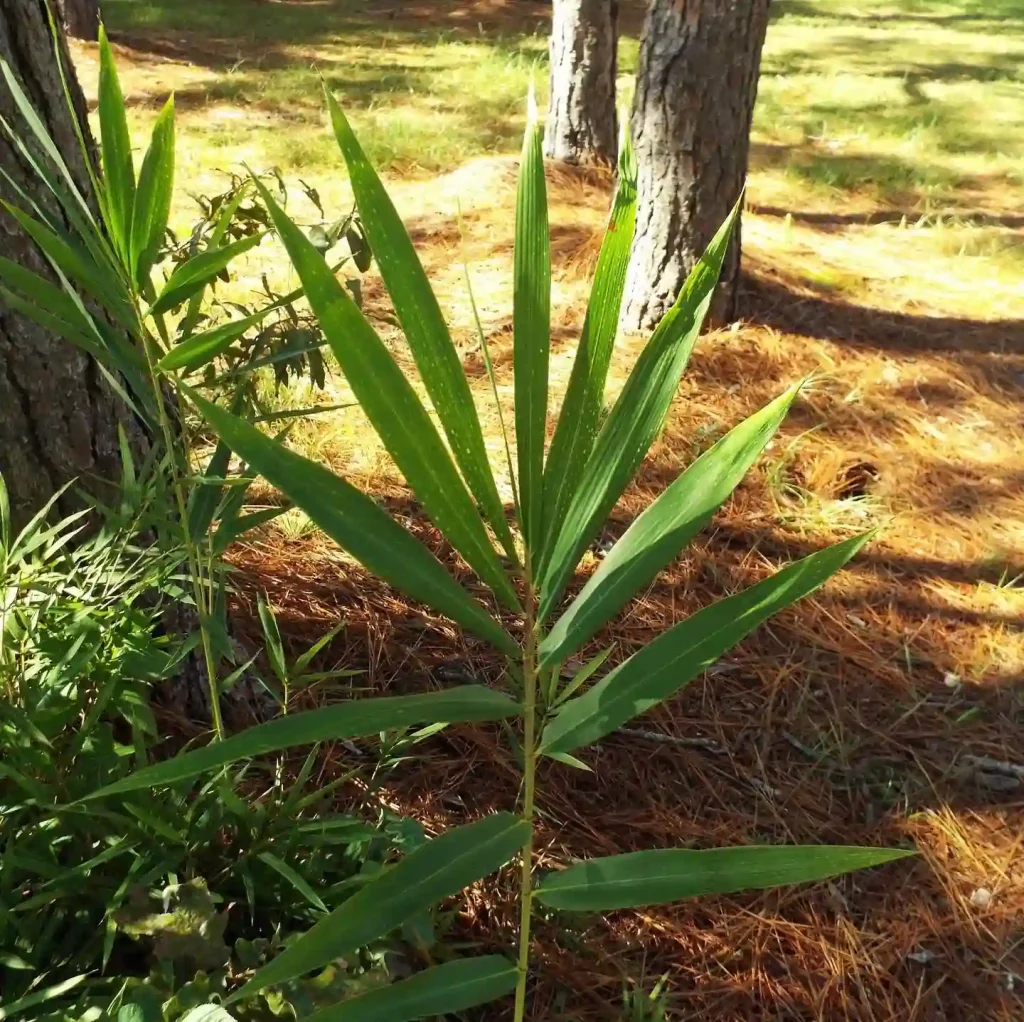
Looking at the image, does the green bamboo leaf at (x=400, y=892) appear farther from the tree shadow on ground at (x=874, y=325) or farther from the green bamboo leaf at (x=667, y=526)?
→ the tree shadow on ground at (x=874, y=325)

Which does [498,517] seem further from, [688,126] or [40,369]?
[688,126]

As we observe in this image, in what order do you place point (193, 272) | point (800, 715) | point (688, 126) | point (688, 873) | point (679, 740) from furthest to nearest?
point (688, 126) → point (800, 715) → point (679, 740) → point (193, 272) → point (688, 873)

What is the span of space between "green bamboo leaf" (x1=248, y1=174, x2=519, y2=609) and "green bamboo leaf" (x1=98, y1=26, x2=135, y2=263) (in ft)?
0.95

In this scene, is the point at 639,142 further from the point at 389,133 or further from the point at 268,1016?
the point at 268,1016

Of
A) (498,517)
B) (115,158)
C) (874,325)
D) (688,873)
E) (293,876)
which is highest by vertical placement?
(115,158)

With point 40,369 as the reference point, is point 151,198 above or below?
above

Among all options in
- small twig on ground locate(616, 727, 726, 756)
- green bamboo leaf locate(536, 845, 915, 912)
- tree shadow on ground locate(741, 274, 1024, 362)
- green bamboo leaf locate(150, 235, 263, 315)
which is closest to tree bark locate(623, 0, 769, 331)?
tree shadow on ground locate(741, 274, 1024, 362)

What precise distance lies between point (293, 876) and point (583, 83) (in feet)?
12.0

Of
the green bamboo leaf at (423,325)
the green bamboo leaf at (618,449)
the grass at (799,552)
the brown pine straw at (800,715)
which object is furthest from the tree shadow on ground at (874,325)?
the green bamboo leaf at (423,325)

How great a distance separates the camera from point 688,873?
770 millimetres

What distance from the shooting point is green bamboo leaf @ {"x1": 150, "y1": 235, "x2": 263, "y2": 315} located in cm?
84

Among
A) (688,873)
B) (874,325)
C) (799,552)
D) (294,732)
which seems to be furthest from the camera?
(874,325)

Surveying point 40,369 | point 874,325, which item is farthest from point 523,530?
point 874,325

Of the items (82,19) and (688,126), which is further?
(82,19)
